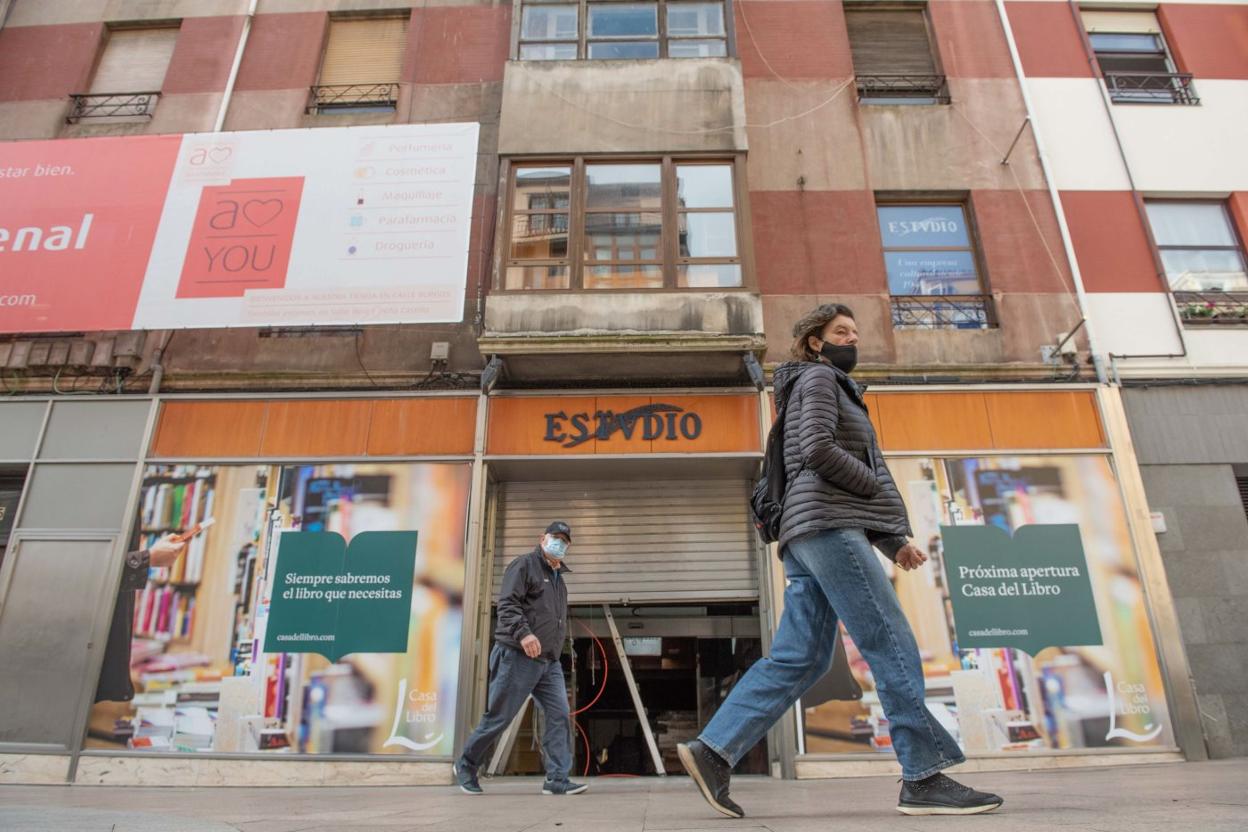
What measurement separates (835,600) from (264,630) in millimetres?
6566

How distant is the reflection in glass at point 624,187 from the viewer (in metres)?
8.80

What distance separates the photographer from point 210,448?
8102mm

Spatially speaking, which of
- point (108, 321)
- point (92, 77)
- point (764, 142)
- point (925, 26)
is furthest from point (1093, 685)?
point (92, 77)

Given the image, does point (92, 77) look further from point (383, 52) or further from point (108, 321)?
point (108, 321)

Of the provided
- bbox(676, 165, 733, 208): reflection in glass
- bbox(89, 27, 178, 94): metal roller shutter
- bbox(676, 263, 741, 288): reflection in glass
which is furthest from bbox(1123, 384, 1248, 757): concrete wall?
bbox(89, 27, 178, 94): metal roller shutter

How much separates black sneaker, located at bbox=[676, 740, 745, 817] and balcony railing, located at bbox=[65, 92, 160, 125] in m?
11.7

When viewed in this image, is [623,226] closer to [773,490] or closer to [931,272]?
[931,272]

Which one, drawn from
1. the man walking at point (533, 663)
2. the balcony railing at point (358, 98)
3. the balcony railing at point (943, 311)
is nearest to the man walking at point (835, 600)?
the man walking at point (533, 663)

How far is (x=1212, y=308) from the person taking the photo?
880 centimetres

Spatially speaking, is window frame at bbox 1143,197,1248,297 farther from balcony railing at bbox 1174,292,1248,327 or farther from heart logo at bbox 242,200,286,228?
heart logo at bbox 242,200,286,228

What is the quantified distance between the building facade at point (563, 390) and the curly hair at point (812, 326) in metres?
4.38

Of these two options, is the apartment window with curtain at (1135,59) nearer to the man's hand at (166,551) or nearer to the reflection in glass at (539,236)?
the reflection in glass at (539,236)

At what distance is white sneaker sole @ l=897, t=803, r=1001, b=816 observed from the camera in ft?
8.25

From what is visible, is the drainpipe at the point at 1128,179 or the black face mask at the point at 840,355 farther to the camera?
the drainpipe at the point at 1128,179
